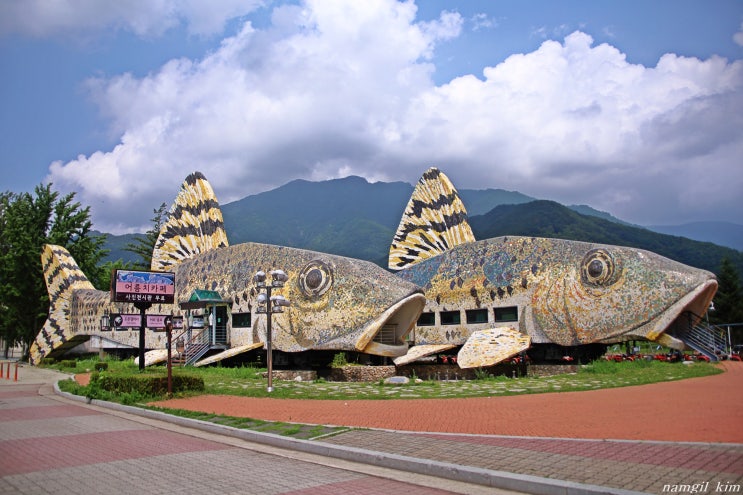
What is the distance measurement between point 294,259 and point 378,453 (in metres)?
16.9

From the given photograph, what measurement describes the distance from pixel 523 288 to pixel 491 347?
14.4ft

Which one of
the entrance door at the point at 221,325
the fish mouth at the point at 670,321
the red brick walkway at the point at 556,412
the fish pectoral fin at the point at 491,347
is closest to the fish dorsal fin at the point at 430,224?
the fish pectoral fin at the point at 491,347

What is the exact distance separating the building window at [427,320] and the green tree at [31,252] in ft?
75.9

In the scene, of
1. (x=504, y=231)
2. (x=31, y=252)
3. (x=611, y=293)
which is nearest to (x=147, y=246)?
(x=31, y=252)

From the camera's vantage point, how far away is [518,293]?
2408 centimetres

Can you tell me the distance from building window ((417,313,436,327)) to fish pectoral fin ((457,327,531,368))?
13.9 ft

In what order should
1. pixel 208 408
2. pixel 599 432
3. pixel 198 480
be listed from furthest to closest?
1. pixel 208 408
2. pixel 599 432
3. pixel 198 480

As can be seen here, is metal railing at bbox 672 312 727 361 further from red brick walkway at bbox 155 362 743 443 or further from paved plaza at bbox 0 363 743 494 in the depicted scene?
paved plaza at bbox 0 363 743 494

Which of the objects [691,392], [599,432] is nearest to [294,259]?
[691,392]

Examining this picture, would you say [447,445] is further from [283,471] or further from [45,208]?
[45,208]

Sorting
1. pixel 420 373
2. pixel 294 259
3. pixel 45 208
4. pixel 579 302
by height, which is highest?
pixel 45 208

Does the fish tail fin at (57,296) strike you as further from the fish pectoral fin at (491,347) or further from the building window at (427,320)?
the fish pectoral fin at (491,347)

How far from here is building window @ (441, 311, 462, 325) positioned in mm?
25734

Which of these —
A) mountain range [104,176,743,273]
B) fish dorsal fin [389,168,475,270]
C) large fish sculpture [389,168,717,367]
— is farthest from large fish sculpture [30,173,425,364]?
mountain range [104,176,743,273]
